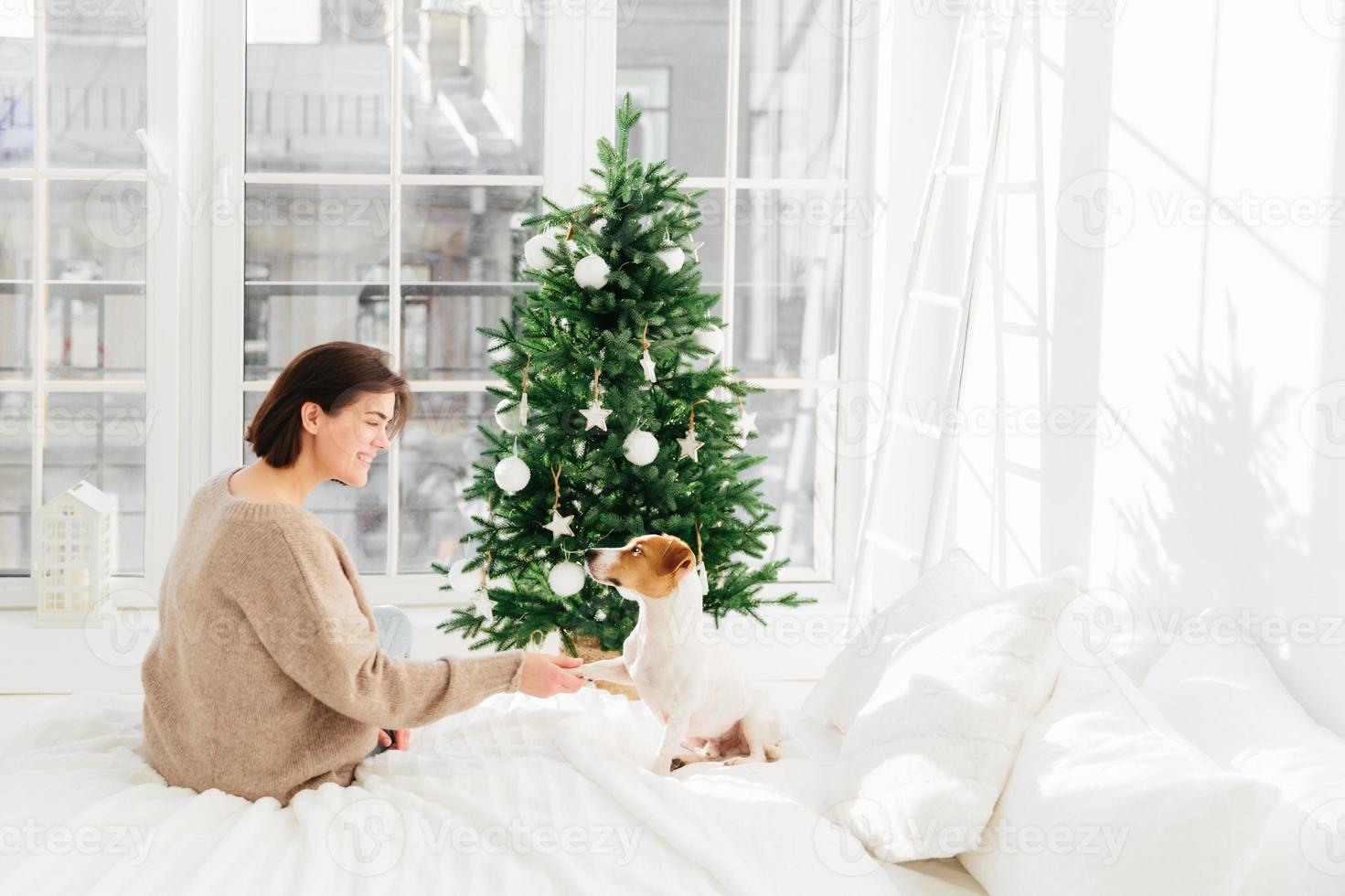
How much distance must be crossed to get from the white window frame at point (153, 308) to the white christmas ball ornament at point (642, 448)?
1.47m

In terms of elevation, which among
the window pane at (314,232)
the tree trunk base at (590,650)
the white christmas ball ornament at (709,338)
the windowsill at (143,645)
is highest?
the window pane at (314,232)

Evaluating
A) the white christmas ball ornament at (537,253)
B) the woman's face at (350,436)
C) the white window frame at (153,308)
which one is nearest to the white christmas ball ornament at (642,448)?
the white christmas ball ornament at (537,253)

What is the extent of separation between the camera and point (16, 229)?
10.9ft

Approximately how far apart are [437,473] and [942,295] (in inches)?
59.3

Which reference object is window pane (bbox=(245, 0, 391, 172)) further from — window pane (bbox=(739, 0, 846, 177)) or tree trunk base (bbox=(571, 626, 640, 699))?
tree trunk base (bbox=(571, 626, 640, 699))

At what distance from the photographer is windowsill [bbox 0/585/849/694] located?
10.5ft

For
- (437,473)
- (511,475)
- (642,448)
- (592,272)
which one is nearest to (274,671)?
(511,475)

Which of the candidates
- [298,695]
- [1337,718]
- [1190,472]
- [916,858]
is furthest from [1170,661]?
[298,695]

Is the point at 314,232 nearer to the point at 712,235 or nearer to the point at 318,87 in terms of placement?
the point at 318,87

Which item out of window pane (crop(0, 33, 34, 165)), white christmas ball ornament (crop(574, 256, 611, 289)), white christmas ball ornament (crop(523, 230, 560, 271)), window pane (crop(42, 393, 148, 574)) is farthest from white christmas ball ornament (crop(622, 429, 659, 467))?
window pane (crop(0, 33, 34, 165))

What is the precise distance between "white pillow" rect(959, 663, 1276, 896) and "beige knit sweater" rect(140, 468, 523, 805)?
80cm

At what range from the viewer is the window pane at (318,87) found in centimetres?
337

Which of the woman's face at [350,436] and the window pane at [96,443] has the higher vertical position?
the woman's face at [350,436]

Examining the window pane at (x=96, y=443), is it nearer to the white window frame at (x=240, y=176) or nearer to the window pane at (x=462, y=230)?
the white window frame at (x=240, y=176)
